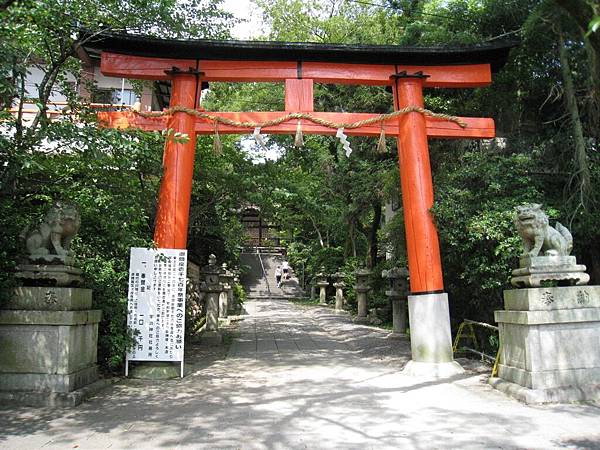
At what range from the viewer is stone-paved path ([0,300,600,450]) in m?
4.41

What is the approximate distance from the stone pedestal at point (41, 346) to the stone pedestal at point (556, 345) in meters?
5.82

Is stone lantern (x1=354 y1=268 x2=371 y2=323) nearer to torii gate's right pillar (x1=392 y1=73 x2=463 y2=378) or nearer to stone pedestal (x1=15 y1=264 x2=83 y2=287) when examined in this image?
torii gate's right pillar (x1=392 y1=73 x2=463 y2=378)

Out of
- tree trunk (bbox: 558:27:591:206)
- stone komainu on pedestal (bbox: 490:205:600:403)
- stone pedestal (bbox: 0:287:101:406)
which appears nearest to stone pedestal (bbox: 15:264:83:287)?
stone pedestal (bbox: 0:287:101:406)

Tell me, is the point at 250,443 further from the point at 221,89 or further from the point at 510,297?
the point at 221,89

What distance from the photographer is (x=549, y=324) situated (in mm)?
5930

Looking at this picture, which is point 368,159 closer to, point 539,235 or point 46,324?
point 539,235

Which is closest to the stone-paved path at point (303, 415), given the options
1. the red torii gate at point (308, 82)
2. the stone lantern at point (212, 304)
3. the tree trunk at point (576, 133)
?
the red torii gate at point (308, 82)

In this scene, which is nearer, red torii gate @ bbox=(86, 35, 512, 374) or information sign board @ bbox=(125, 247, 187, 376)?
information sign board @ bbox=(125, 247, 187, 376)

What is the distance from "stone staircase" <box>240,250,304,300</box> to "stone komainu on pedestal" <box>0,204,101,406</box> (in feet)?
71.3

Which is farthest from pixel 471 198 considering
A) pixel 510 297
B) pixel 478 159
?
pixel 510 297

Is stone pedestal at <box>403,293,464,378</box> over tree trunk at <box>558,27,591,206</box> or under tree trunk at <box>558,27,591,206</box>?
under

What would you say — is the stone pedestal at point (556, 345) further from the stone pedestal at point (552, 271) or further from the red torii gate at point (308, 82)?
the red torii gate at point (308, 82)

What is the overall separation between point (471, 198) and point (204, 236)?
29.6ft

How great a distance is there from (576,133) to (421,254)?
3.64 meters
